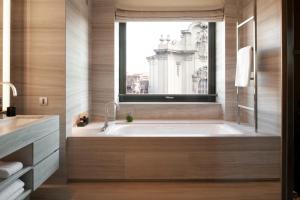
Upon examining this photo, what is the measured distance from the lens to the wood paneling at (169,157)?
3.15m

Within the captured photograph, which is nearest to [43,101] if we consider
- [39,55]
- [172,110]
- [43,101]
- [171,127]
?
[43,101]

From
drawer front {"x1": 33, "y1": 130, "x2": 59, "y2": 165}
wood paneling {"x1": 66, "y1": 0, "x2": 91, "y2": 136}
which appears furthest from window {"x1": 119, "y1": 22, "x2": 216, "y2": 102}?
drawer front {"x1": 33, "y1": 130, "x2": 59, "y2": 165}

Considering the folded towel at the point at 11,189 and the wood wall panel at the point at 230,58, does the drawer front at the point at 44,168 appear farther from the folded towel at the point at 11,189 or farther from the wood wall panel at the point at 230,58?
the wood wall panel at the point at 230,58

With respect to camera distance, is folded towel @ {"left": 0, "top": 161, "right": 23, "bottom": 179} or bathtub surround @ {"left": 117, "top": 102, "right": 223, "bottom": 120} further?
bathtub surround @ {"left": 117, "top": 102, "right": 223, "bottom": 120}

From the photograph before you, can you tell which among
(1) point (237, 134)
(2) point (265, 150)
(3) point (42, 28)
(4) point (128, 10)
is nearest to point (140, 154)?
(1) point (237, 134)

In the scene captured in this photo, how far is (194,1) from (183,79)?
1080mm

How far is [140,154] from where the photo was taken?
124 inches

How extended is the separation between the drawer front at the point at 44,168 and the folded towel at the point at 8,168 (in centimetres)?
20

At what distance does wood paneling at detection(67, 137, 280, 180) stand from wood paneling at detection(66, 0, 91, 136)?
1.18 feet

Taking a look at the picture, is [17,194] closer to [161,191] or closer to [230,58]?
[161,191]

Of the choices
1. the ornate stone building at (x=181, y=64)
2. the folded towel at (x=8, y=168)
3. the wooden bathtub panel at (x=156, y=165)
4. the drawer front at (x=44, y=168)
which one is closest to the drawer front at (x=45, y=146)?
the drawer front at (x=44, y=168)

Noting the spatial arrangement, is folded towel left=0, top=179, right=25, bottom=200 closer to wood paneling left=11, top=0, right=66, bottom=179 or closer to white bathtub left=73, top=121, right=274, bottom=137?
wood paneling left=11, top=0, right=66, bottom=179

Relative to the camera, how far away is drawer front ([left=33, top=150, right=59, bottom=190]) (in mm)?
2398

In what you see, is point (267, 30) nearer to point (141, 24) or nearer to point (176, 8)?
point (176, 8)
